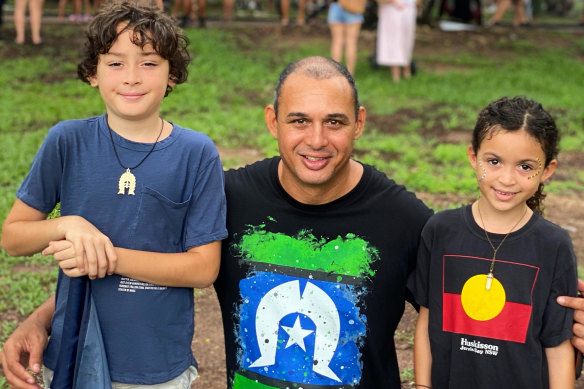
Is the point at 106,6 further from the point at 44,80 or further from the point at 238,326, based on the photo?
the point at 44,80

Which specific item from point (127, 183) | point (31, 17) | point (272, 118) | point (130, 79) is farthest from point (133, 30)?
point (31, 17)

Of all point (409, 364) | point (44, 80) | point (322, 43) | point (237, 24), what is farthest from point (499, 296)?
point (237, 24)

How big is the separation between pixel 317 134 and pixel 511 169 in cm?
64

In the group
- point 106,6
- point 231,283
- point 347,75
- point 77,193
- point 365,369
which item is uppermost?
point 106,6

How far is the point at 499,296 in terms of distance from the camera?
2602 mm

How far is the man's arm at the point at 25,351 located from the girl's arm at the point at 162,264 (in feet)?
1.14

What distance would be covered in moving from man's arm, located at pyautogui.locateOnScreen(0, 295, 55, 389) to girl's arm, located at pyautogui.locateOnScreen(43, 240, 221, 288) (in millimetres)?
347

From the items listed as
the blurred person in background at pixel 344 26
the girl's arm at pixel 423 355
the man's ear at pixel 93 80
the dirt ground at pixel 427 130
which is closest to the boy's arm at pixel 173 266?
the man's ear at pixel 93 80

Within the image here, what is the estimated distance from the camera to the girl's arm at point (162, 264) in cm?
240

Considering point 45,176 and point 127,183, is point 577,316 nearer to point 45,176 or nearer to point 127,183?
point 127,183

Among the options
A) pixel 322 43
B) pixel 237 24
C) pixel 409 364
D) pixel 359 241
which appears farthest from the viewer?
pixel 237 24

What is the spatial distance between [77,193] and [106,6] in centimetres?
64

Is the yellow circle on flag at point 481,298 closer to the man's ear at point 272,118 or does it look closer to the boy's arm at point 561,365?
the boy's arm at point 561,365

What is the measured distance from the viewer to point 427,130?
974 centimetres
